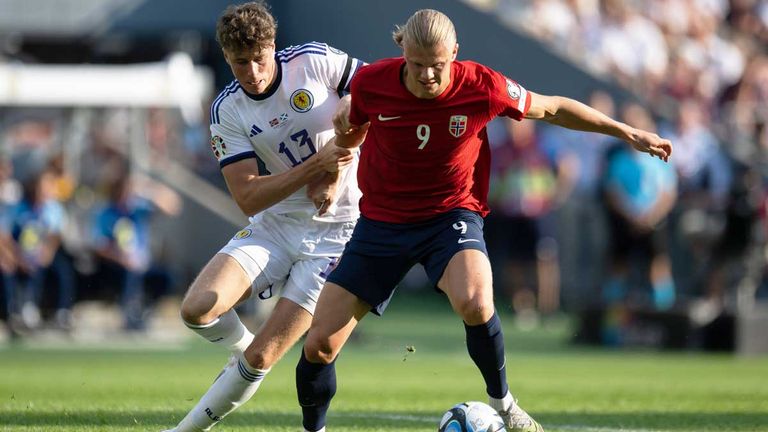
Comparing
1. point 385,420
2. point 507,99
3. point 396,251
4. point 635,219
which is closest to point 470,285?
point 396,251

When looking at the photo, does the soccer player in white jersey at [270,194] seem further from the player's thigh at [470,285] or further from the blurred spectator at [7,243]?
the blurred spectator at [7,243]

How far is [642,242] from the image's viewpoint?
16484mm

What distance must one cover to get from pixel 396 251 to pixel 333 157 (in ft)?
2.01

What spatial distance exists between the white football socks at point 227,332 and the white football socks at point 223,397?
0.29m

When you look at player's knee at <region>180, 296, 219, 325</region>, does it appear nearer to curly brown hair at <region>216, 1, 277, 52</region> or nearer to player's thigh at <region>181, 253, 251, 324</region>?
player's thigh at <region>181, 253, 251, 324</region>

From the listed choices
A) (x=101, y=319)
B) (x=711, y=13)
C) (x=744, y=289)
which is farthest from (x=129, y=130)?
(x=711, y=13)

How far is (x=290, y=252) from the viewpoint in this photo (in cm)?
761

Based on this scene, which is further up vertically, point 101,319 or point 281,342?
point 281,342

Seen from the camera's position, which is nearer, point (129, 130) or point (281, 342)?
point (281, 342)

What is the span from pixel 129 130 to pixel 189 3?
581cm

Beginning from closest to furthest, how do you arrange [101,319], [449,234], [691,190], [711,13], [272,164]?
1. [449,234]
2. [272,164]
3. [691,190]
4. [101,319]
5. [711,13]

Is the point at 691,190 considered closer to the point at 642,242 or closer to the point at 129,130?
the point at 642,242

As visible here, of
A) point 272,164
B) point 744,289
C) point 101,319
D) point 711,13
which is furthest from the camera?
point 711,13

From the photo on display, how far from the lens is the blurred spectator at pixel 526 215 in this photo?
723 inches
